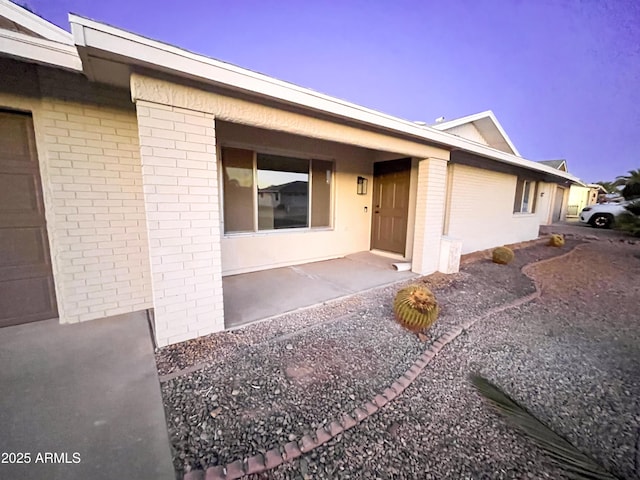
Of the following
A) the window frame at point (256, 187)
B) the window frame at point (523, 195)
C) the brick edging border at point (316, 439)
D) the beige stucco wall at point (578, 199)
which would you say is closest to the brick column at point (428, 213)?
the window frame at point (256, 187)

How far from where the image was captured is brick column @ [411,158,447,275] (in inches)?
196

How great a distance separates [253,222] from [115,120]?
98.3 inches

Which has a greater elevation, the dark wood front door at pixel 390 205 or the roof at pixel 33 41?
the roof at pixel 33 41

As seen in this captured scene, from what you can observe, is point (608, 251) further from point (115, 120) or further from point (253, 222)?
point (115, 120)

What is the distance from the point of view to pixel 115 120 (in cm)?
301

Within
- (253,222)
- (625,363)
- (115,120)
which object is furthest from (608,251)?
(115,120)

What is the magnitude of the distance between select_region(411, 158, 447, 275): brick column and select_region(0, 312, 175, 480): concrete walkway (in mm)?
4625

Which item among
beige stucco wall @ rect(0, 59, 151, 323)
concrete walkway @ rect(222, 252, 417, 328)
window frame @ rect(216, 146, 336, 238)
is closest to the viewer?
beige stucco wall @ rect(0, 59, 151, 323)

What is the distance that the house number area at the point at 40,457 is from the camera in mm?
1469

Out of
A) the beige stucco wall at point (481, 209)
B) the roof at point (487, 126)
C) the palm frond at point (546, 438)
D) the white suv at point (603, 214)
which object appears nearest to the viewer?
the palm frond at point (546, 438)

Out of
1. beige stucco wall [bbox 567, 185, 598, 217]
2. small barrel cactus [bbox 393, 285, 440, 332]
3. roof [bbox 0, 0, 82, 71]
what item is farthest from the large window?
beige stucco wall [bbox 567, 185, 598, 217]

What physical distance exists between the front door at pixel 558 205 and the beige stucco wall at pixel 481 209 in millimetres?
11973

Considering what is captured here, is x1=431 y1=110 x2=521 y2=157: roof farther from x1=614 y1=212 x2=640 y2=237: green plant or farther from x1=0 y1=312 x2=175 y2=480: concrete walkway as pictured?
x1=0 y1=312 x2=175 y2=480: concrete walkway

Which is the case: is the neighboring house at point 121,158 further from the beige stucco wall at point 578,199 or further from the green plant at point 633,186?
the beige stucco wall at point 578,199
